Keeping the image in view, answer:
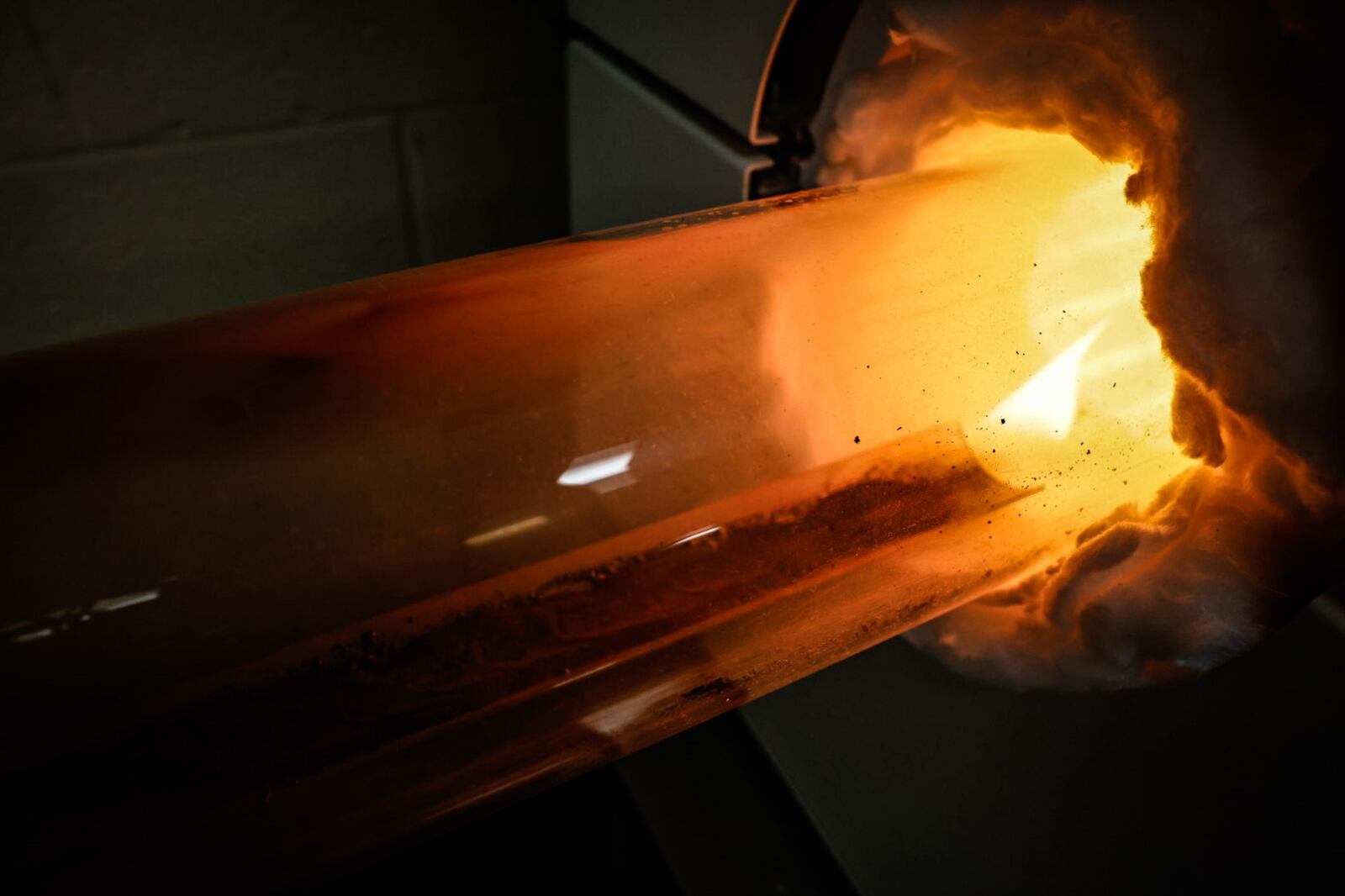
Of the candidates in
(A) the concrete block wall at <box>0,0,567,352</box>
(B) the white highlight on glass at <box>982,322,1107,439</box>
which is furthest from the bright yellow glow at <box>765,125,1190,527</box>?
(A) the concrete block wall at <box>0,0,567,352</box>

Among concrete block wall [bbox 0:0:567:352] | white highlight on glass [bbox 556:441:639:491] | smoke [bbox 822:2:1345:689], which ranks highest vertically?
concrete block wall [bbox 0:0:567:352]

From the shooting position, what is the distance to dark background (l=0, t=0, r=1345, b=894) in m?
0.39

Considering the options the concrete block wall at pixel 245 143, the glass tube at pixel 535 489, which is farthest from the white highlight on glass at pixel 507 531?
the concrete block wall at pixel 245 143

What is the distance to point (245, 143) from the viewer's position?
63cm

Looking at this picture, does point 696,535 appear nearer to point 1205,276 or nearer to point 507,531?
point 507,531

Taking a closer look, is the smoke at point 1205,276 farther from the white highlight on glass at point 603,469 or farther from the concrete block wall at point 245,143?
the concrete block wall at point 245,143

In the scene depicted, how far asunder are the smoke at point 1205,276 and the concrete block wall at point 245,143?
1.34ft

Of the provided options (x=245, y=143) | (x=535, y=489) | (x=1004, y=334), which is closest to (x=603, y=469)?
(x=535, y=489)

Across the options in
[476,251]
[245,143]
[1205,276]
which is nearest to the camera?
[1205,276]

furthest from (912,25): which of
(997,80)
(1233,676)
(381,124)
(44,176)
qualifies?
(44,176)

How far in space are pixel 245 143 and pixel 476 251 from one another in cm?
19

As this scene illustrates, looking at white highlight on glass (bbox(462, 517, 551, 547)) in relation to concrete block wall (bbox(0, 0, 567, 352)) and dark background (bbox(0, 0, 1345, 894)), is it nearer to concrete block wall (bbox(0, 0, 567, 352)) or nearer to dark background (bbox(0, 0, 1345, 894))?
dark background (bbox(0, 0, 1345, 894))

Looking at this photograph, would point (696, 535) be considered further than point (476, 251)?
No

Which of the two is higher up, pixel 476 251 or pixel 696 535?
pixel 476 251
